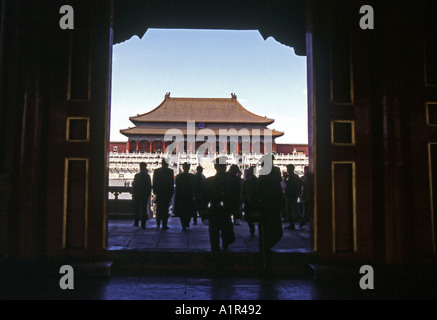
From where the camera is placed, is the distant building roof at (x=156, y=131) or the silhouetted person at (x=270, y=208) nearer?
the silhouetted person at (x=270, y=208)

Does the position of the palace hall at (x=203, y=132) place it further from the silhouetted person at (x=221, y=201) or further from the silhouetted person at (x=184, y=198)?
the silhouetted person at (x=221, y=201)

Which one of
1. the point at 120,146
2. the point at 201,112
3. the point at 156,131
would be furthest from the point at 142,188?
the point at 120,146

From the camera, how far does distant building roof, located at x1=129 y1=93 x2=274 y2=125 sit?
3497 centimetres

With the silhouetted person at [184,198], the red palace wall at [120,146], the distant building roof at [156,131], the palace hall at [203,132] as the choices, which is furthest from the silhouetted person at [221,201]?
the red palace wall at [120,146]

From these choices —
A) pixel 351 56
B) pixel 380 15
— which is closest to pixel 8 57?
pixel 351 56

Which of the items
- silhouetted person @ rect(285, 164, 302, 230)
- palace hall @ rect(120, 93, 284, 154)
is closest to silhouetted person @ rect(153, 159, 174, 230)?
silhouetted person @ rect(285, 164, 302, 230)

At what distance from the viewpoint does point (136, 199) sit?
698 centimetres

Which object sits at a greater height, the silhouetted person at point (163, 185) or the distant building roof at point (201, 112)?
the distant building roof at point (201, 112)

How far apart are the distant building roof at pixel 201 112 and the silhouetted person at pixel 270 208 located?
101ft

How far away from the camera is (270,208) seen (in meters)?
4.02

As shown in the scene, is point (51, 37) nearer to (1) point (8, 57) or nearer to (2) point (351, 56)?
(1) point (8, 57)

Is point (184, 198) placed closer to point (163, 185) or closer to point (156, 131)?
point (163, 185)

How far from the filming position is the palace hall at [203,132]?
1350 inches

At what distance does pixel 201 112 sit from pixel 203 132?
10.8 ft
